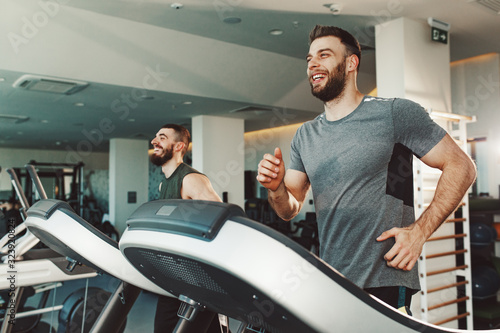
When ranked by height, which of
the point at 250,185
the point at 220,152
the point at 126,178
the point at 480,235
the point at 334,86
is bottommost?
the point at 480,235

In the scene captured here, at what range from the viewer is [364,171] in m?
1.17

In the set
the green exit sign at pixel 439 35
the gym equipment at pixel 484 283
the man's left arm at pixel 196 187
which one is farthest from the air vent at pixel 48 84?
the gym equipment at pixel 484 283

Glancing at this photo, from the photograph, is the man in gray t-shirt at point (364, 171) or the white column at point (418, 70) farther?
the white column at point (418, 70)

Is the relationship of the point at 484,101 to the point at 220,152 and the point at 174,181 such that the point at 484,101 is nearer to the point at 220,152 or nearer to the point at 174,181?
the point at 220,152

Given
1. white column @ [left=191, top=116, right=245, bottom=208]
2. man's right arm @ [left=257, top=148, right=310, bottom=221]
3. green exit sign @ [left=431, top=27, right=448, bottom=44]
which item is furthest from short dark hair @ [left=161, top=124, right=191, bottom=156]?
white column @ [left=191, top=116, right=245, bottom=208]

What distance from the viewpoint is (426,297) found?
3.54 metres

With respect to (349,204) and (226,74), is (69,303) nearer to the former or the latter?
Answer: (349,204)

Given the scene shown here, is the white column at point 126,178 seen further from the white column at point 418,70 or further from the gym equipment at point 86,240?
the gym equipment at point 86,240

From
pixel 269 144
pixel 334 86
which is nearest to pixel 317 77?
pixel 334 86

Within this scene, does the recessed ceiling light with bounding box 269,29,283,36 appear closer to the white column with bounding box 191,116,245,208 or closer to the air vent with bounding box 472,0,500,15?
the air vent with bounding box 472,0,500,15

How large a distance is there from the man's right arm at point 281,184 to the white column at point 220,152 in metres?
5.76

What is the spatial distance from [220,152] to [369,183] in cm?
630

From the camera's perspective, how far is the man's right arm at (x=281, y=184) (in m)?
0.90

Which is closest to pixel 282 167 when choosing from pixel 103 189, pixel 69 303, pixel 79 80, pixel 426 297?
pixel 69 303
